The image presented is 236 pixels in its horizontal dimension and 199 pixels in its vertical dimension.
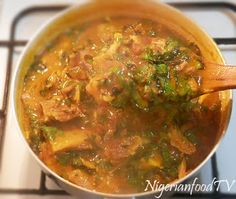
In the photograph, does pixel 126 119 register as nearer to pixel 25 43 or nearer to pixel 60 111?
pixel 60 111

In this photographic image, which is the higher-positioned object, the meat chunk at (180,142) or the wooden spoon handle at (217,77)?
the wooden spoon handle at (217,77)

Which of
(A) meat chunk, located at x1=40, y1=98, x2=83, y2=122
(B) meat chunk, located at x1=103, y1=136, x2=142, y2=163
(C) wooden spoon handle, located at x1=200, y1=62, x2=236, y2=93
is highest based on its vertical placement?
(C) wooden spoon handle, located at x1=200, y1=62, x2=236, y2=93

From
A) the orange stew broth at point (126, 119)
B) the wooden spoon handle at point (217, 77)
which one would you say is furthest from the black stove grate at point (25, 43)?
the wooden spoon handle at point (217, 77)

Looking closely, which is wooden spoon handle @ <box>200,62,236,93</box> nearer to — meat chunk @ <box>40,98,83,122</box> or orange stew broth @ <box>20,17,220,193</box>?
orange stew broth @ <box>20,17,220,193</box>

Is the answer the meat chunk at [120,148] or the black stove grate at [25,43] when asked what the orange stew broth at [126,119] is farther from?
the black stove grate at [25,43]

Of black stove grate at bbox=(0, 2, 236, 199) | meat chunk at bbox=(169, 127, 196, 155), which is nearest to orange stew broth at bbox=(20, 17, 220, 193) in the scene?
meat chunk at bbox=(169, 127, 196, 155)

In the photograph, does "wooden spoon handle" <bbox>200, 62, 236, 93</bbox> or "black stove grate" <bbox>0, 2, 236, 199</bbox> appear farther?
"black stove grate" <bbox>0, 2, 236, 199</bbox>

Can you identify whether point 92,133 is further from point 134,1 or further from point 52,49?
point 134,1

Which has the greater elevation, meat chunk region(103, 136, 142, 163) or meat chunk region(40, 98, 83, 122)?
meat chunk region(40, 98, 83, 122)
